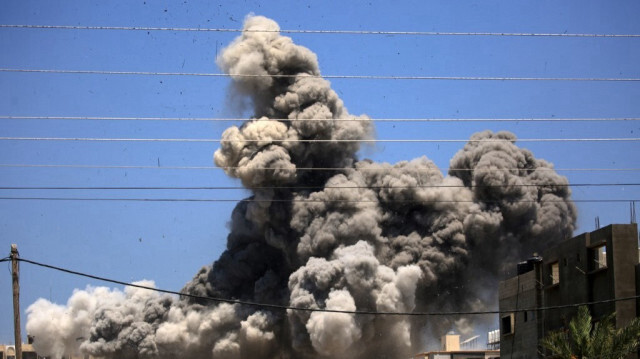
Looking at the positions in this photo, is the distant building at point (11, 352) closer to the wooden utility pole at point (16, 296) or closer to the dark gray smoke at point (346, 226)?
the dark gray smoke at point (346, 226)

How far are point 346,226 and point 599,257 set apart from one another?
36.4 m

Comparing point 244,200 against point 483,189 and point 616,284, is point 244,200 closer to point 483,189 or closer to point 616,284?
point 483,189

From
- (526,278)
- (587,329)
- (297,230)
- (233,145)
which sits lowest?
(587,329)

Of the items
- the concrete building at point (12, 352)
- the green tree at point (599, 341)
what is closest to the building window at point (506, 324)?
the green tree at point (599, 341)

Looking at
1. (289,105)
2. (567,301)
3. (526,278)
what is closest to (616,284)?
(567,301)

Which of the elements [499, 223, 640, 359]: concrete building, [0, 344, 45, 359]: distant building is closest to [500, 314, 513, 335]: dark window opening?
[499, 223, 640, 359]: concrete building

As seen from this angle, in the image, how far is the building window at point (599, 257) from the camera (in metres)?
46.8

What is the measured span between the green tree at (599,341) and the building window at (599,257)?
6.13 metres

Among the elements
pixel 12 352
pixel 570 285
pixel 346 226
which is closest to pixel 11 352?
pixel 12 352

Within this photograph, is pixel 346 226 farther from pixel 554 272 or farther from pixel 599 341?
pixel 599 341

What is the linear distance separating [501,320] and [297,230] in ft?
93.8

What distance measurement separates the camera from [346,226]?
3246 inches

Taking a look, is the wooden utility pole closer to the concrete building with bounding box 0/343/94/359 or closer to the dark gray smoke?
the dark gray smoke

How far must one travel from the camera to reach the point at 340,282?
263ft
